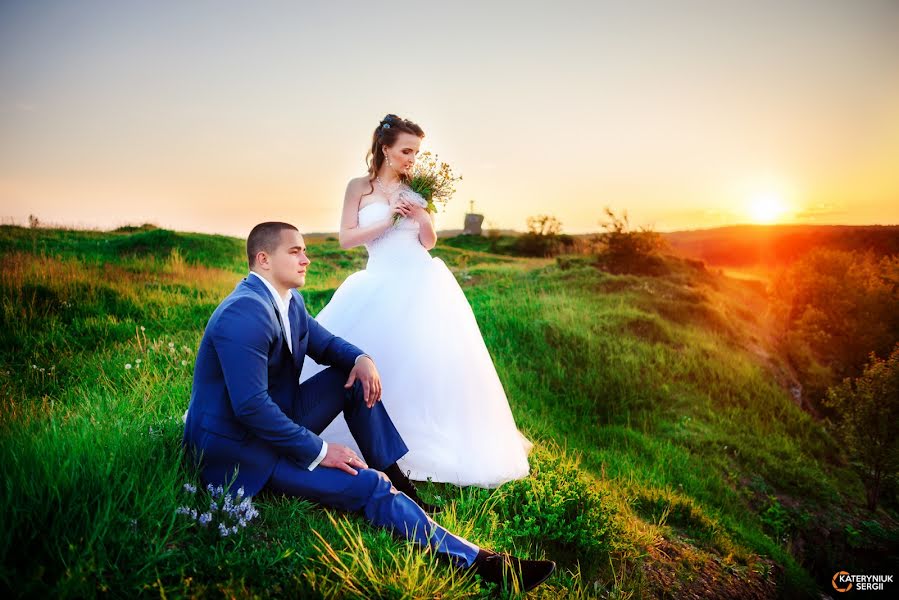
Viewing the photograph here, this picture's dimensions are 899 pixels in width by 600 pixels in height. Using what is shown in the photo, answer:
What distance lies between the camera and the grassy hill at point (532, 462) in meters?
2.80

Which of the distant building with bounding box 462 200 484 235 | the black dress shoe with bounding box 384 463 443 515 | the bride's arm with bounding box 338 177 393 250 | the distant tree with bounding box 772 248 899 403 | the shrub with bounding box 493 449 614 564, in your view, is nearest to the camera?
the black dress shoe with bounding box 384 463 443 515

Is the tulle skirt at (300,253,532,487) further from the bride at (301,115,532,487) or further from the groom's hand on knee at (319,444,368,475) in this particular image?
the groom's hand on knee at (319,444,368,475)

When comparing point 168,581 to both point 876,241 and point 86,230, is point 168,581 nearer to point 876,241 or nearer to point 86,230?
point 86,230

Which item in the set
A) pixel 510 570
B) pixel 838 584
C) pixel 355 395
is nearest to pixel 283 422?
pixel 355 395

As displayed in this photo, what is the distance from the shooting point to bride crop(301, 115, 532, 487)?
4.84 meters

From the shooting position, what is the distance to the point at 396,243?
549 cm

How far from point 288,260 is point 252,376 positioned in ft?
2.91

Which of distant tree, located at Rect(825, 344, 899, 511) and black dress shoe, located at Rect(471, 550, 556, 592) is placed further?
distant tree, located at Rect(825, 344, 899, 511)

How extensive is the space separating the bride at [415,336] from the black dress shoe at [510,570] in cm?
148

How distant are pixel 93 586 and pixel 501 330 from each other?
358 inches

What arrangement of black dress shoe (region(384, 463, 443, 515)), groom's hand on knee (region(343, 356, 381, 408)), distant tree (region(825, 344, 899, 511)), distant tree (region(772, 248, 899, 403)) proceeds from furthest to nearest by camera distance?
distant tree (region(772, 248, 899, 403)) → distant tree (region(825, 344, 899, 511)) → black dress shoe (region(384, 463, 443, 515)) → groom's hand on knee (region(343, 356, 381, 408))

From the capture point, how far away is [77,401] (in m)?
5.30

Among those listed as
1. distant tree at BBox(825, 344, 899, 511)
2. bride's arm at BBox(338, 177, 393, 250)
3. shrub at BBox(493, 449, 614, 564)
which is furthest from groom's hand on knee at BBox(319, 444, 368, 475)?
distant tree at BBox(825, 344, 899, 511)

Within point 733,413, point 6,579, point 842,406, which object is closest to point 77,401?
point 6,579
